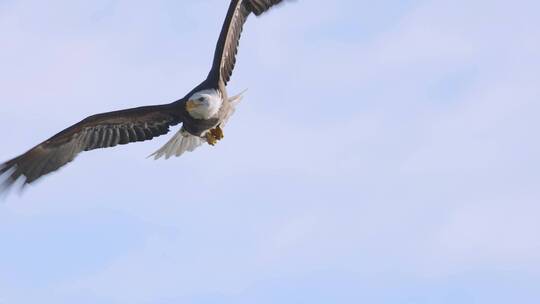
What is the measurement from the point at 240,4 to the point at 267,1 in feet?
0.97

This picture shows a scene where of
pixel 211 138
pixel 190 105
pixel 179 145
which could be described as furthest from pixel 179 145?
pixel 190 105

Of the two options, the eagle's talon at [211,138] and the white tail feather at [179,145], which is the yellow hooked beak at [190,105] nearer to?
the eagle's talon at [211,138]

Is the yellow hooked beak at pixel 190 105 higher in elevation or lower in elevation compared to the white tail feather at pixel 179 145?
lower

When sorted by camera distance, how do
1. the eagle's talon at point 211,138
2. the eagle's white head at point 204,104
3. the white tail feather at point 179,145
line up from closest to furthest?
1. the eagle's white head at point 204,104
2. the eagle's talon at point 211,138
3. the white tail feather at point 179,145

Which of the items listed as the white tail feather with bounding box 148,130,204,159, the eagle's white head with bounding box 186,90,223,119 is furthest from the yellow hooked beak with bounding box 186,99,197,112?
the white tail feather with bounding box 148,130,204,159

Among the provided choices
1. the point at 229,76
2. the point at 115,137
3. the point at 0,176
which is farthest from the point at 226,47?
the point at 0,176

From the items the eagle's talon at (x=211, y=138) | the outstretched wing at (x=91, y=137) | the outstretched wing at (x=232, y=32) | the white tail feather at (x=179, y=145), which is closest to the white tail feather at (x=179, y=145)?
the white tail feather at (x=179, y=145)

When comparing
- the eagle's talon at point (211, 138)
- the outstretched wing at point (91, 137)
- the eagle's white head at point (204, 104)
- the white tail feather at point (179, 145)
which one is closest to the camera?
the eagle's white head at point (204, 104)

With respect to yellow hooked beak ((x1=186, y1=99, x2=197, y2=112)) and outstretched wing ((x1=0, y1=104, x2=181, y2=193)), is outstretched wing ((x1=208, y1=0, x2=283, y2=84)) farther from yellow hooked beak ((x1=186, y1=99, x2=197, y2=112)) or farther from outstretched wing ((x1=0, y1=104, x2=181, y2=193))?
outstretched wing ((x1=0, y1=104, x2=181, y2=193))

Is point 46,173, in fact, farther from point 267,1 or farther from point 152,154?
point 267,1

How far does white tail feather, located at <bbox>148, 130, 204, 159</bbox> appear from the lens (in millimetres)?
20062

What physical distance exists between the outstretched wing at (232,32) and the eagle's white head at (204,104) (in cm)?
32

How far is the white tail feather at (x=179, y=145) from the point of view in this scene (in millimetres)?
20062

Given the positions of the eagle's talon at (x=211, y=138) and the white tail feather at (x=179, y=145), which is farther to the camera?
the white tail feather at (x=179, y=145)
